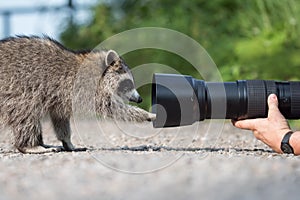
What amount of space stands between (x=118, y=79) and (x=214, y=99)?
96 cm

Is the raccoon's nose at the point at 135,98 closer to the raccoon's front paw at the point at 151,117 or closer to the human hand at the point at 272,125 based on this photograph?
the raccoon's front paw at the point at 151,117

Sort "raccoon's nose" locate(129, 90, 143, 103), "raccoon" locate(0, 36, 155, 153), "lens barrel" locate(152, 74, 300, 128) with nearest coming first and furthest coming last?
"lens barrel" locate(152, 74, 300, 128), "raccoon" locate(0, 36, 155, 153), "raccoon's nose" locate(129, 90, 143, 103)

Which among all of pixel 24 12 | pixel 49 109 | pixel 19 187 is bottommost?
pixel 19 187

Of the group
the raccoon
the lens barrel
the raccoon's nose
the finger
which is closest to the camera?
the lens barrel

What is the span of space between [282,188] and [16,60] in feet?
8.17

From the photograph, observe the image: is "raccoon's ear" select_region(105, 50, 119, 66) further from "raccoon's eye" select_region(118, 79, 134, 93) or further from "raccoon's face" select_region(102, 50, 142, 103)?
"raccoon's eye" select_region(118, 79, 134, 93)

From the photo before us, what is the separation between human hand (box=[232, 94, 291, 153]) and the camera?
4.60m

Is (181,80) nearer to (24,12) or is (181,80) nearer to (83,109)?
(83,109)

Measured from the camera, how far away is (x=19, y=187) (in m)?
3.28

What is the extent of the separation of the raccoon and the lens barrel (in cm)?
44

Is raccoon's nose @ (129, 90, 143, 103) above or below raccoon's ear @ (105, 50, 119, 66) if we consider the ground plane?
below

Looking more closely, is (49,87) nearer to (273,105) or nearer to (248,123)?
(248,123)

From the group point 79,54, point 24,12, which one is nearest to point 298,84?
point 79,54

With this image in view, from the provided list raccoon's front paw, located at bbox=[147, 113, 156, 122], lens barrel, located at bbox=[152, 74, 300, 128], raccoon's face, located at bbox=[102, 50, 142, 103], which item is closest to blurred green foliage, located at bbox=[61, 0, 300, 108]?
raccoon's face, located at bbox=[102, 50, 142, 103]
